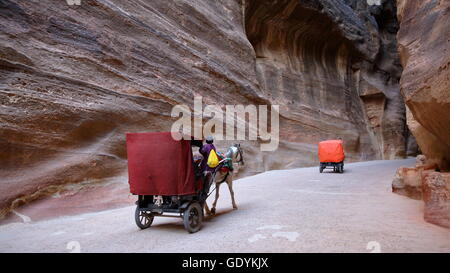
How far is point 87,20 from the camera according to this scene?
32.0ft

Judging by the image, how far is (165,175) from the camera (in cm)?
511

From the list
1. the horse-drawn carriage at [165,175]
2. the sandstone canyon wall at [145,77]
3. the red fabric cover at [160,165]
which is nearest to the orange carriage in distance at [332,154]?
the sandstone canyon wall at [145,77]

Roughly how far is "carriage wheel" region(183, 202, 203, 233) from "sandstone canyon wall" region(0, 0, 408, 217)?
13.1 ft

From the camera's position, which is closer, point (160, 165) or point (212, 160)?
point (160, 165)

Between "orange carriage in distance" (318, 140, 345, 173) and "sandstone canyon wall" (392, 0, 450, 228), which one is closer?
"sandstone canyon wall" (392, 0, 450, 228)

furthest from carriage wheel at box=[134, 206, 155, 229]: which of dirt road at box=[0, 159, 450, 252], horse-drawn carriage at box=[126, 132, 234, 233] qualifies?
dirt road at box=[0, 159, 450, 252]

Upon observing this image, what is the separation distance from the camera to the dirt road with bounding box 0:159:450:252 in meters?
4.12

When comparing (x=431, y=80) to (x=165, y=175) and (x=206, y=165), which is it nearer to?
(x=206, y=165)

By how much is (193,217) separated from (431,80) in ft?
13.5

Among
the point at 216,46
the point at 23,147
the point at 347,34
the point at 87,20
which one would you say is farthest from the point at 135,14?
the point at 347,34

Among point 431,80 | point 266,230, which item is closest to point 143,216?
point 266,230

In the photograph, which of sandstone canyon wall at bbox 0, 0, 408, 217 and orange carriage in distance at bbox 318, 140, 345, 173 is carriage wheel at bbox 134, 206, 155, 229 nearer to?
sandstone canyon wall at bbox 0, 0, 408, 217

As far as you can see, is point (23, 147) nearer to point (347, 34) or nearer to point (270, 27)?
point (270, 27)
